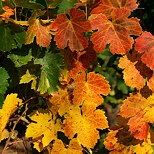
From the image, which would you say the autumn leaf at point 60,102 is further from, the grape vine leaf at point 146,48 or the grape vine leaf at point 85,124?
the grape vine leaf at point 146,48

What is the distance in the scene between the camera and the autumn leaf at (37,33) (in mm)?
1129

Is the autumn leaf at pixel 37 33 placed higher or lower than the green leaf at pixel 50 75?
higher

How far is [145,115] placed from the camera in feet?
4.18

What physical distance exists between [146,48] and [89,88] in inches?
10.0

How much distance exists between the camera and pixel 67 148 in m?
1.29

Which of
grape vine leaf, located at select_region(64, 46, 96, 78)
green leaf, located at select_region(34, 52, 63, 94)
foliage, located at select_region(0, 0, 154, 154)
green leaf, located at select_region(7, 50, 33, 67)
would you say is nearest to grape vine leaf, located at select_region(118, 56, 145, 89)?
foliage, located at select_region(0, 0, 154, 154)

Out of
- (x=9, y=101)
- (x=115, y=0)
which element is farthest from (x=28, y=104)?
(x=115, y=0)

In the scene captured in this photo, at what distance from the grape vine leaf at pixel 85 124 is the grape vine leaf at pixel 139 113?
0.35 feet

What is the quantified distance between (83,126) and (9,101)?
0.96ft

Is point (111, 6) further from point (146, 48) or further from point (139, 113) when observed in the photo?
point (139, 113)

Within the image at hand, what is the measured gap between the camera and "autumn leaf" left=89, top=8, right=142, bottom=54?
3.80 ft

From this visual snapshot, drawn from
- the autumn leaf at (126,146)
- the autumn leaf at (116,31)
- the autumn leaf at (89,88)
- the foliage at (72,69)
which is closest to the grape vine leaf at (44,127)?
the foliage at (72,69)

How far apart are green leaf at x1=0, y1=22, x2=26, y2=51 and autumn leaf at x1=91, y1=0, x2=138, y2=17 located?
278mm

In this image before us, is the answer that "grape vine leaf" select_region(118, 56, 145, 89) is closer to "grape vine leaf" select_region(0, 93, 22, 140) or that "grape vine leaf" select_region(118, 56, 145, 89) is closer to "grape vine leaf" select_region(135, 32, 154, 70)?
"grape vine leaf" select_region(135, 32, 154, 70)
